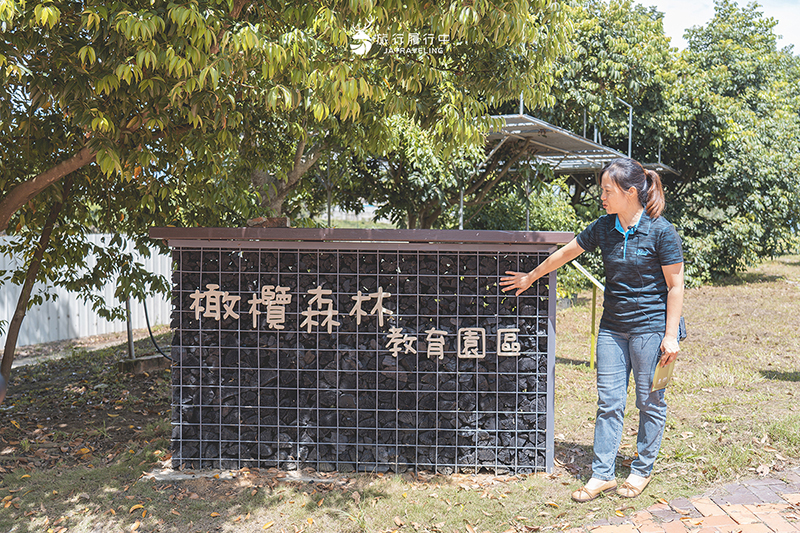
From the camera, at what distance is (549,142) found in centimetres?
1067

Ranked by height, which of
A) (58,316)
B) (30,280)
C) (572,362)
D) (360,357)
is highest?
(30,280)

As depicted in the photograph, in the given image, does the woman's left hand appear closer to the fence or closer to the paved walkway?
the paved walkway

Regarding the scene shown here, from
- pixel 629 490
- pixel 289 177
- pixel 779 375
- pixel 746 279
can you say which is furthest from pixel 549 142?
pixel 746 279

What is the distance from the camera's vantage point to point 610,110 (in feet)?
46.8

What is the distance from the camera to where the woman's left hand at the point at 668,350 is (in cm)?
320

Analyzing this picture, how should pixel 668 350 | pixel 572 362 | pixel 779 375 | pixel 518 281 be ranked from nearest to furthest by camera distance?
pixel 668 350 → pixel 518 281 → pixel 779 375 → pixel 572 362

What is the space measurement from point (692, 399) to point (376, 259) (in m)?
3.34

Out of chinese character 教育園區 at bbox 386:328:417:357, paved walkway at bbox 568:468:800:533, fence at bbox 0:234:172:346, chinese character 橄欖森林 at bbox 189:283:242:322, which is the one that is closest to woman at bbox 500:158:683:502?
paved walkway at bbox 568:468:800:533

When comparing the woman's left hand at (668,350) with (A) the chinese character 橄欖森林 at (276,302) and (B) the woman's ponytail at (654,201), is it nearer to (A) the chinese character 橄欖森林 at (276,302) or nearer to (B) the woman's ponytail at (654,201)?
(B) the woman's ponytail at (654,201)

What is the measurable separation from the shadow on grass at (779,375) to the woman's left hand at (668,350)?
3.50 meters

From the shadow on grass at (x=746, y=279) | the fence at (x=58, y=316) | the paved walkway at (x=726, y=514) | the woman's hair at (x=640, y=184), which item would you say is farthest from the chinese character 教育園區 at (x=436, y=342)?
the shadow on grass at (x=746, y=279)

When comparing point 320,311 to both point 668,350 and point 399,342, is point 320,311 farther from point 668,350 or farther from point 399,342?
point 668,350

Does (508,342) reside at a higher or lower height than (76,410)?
higher

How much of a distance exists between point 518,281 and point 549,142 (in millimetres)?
7617
